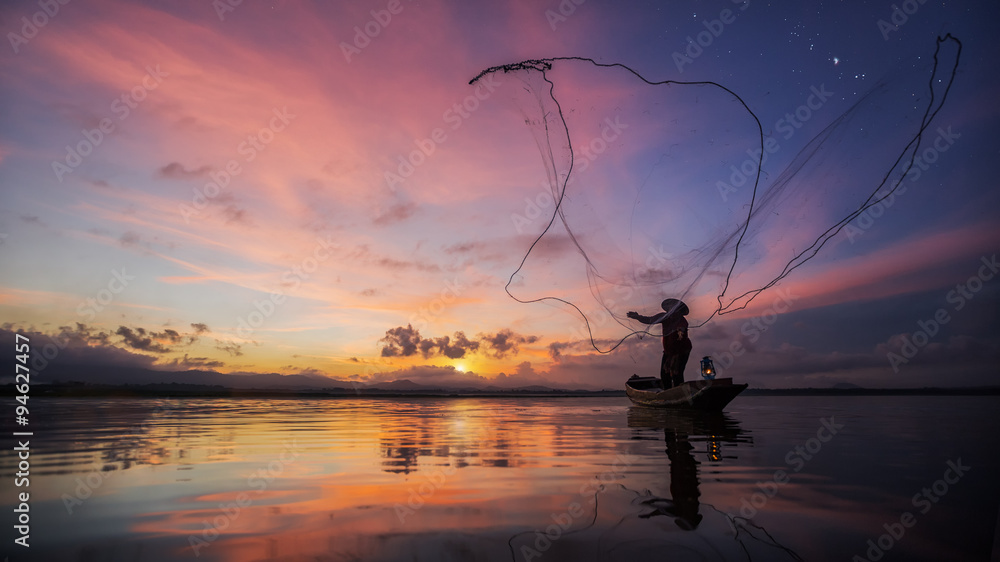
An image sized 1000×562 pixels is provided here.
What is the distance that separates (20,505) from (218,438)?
8.74m

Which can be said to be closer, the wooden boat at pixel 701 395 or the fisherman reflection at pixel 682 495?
the fisherman reflection at pixel 682 495

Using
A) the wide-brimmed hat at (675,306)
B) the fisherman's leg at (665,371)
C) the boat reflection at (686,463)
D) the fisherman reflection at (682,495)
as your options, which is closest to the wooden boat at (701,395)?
the fisherman's leg at (665,371)

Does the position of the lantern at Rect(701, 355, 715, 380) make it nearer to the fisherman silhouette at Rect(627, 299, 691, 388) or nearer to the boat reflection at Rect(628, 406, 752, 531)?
the fisherman silhouette at Rect(627, 299, 691, 388)

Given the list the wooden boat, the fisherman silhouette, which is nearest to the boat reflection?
the wooden boat

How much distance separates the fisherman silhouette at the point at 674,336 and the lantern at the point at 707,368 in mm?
1301

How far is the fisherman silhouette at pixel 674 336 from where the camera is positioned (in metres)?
27.1

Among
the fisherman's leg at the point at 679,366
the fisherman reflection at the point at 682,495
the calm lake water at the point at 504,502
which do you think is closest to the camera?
the calm lake water at the point at 504,502

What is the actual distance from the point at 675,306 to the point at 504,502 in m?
23.4

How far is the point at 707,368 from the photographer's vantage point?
26.6 metres

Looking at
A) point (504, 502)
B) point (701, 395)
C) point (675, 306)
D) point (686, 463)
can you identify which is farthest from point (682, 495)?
point (675, 306)

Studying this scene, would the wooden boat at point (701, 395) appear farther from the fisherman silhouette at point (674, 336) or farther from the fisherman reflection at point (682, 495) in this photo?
the fisherman reflection at point (682, 495)

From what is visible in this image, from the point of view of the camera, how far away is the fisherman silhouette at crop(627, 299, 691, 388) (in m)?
27.1

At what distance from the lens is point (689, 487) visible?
7.52 meters

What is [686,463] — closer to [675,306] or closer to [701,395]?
[701,395]
